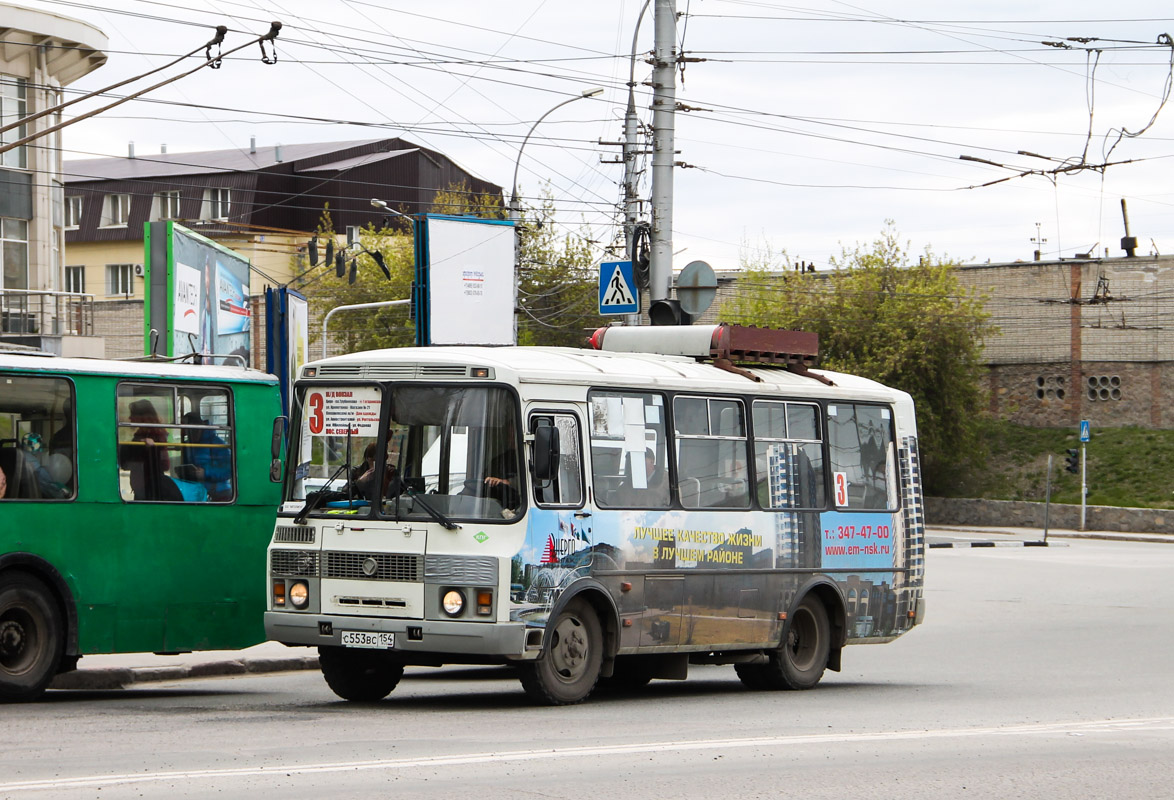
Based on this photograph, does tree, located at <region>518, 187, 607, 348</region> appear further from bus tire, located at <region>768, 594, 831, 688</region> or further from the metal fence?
bus tire, located at <region>768, 594, 831, 688</region>

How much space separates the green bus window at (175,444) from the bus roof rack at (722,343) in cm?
408

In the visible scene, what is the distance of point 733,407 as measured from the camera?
14.4 m

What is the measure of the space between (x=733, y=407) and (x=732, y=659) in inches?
89.6

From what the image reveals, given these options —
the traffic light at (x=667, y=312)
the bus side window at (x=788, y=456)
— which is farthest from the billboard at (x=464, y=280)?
the bus side window at (x=788, y=456)

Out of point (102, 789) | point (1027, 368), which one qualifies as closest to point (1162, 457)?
point (1027, 368)

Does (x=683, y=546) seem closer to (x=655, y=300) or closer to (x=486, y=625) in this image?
(x=486, y=625)

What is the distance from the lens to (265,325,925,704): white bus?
38.6 feet

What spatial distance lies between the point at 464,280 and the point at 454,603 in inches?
601

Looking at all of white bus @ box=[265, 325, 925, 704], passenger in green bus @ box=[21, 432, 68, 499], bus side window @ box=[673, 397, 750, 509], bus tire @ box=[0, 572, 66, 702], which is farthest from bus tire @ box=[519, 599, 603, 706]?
passenger in green bus @ box=[21, 432, 68, 499]

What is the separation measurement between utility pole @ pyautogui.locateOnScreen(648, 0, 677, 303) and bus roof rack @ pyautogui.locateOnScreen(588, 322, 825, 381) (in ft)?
12.9

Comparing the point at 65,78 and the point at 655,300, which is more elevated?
the point at 65,78

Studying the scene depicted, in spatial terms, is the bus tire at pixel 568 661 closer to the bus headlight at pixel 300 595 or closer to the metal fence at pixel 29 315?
the bus headlight at pixel 300 595

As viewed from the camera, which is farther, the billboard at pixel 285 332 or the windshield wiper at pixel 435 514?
the billboard at pixel 285 332

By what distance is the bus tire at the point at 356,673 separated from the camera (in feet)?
41.0
